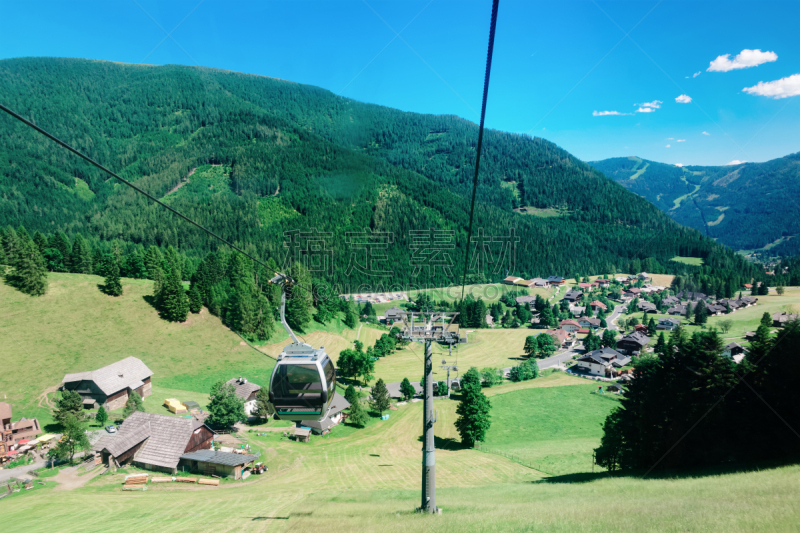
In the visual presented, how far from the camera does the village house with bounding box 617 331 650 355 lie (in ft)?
260

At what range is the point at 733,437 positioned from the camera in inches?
901

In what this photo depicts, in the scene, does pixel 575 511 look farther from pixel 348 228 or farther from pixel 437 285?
pixel 348 228

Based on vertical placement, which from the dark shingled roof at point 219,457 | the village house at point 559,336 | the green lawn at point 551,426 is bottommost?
the green lawn at point 551,426

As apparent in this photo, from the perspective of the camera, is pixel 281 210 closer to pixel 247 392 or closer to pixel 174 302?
pixel 174 302

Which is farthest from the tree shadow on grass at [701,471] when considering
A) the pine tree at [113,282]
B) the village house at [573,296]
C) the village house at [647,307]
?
the village house at [573,296]

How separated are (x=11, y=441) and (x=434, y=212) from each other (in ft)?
537

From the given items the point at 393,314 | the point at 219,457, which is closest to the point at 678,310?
the point at 393,314

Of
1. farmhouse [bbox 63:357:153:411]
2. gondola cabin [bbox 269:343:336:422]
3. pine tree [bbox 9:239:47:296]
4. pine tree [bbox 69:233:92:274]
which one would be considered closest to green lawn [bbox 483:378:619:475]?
gondola cabin [bbox 269:343:336:422]

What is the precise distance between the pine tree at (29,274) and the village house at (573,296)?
432 ft

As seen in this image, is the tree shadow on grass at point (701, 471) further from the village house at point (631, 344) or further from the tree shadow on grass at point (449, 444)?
the village house at point (631, 344)

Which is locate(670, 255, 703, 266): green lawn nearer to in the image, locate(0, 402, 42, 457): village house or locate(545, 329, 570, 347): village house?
locate(545, 329, 570, 347): village house

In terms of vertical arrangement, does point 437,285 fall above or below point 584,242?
below

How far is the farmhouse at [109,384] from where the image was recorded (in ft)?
135

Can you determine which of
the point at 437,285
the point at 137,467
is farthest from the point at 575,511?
the point at 437,285
